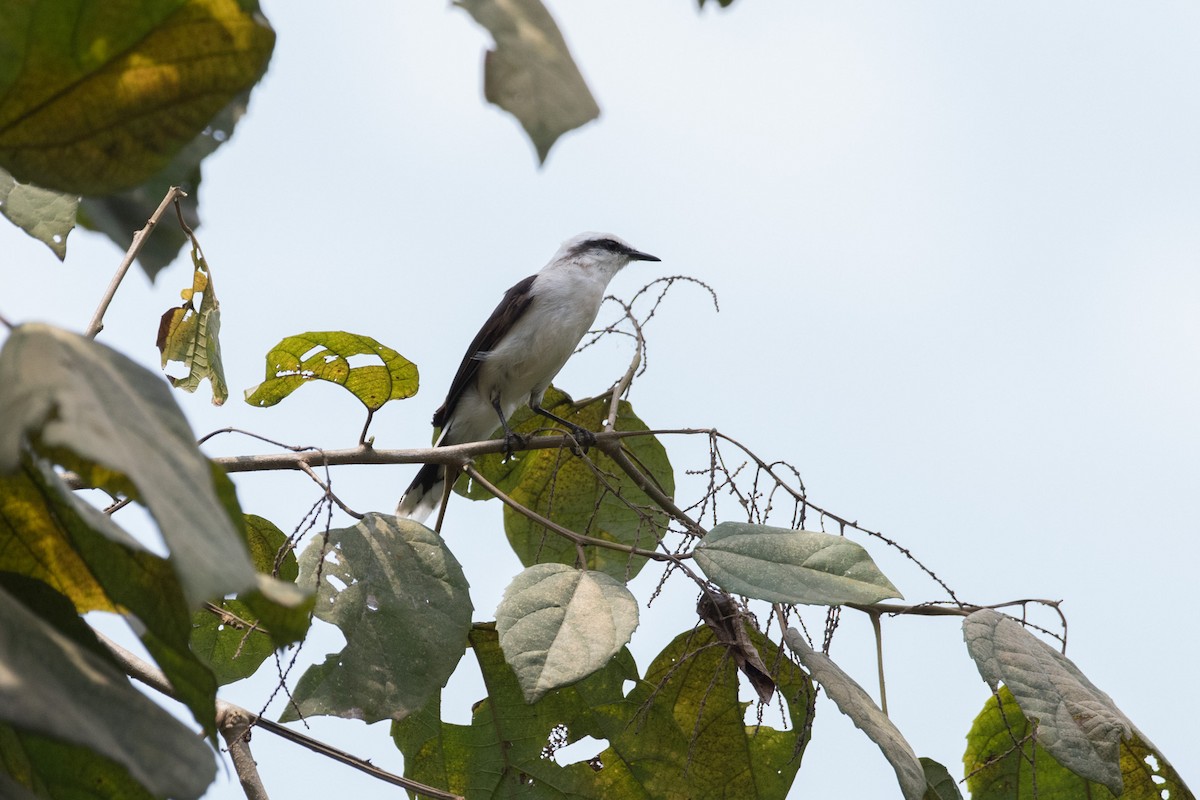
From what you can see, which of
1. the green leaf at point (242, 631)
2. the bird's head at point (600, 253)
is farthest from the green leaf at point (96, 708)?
the bird's head at point (600, 253)

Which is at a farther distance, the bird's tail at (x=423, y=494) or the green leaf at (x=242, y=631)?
the bird's tail at (x=423, y=494)

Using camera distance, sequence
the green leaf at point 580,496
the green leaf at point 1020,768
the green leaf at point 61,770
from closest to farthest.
→ the green leaf at point 61,770 → the green leaf at point 1020,768 → the green leaf at point 580,496

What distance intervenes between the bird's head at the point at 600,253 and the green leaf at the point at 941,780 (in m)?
4.14

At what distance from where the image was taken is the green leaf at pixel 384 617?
212cm

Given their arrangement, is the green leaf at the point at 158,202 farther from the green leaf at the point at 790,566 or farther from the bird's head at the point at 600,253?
the bird's head at the point at 600,253

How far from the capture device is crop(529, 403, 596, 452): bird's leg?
290 cm

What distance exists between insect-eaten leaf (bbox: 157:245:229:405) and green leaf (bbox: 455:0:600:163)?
2.07 m

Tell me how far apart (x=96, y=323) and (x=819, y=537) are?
55.8 inches

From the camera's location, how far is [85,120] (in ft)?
3.63

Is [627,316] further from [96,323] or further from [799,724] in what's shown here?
[96,323]

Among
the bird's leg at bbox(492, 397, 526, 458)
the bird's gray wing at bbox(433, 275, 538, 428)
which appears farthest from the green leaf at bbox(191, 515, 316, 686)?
the bird's gray wing at bbox(433, 275, 538, 428)

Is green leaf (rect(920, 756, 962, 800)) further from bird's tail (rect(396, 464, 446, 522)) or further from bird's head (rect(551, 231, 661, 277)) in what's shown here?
bird's head (rect(551, 231, 661, 277))

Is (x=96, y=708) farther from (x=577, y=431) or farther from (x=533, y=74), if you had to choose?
(x=577, y=431)

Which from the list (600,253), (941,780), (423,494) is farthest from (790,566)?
(600,253)
